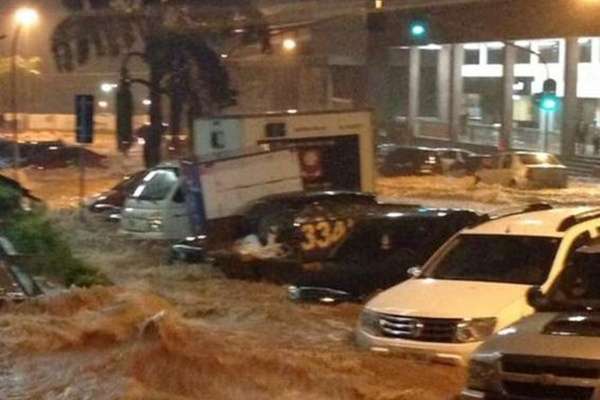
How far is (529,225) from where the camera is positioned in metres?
14.6

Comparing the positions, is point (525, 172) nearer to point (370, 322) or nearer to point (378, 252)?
point (378, 252)

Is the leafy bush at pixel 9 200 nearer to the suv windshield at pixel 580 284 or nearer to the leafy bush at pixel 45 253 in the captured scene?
the leafy bush at pixel 45 253

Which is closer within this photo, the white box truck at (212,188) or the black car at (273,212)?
the black car at (273,212)

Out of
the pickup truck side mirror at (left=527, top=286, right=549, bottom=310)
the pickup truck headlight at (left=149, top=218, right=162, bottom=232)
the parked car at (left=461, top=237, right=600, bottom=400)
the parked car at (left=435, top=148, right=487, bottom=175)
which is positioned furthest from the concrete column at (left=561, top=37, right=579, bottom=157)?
the parked car at (left=461, top=237, right=600, bottom=400)

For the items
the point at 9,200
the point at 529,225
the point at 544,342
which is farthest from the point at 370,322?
the point at 9,200

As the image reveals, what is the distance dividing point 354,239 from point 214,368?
7964mm

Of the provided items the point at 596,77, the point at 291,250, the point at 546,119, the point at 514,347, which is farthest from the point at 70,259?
the point at 596,77

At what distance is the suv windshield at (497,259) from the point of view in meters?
14.0

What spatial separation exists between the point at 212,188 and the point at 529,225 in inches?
402

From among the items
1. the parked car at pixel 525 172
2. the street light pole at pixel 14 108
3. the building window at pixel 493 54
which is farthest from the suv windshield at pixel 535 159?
the building window at pixel 493 54

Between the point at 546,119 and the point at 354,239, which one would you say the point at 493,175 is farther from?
the point at 354,239

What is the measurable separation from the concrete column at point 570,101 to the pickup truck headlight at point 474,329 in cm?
4920

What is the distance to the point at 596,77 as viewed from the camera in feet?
232

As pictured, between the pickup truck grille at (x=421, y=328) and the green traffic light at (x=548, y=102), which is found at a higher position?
the green traffic light at (x=548, y=102)
